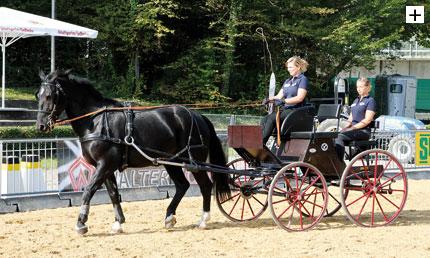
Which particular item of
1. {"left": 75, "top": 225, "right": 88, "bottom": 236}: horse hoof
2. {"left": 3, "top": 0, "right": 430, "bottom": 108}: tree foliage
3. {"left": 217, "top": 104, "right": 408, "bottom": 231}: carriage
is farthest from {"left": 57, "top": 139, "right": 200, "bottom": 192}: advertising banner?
{"left": 3, "top": 0, "right": 430, "bottom": 108}: tree foliage

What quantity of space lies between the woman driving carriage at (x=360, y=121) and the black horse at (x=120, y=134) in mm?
1762

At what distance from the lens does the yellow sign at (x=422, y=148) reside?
14.2 metres

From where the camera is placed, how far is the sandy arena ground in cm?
657

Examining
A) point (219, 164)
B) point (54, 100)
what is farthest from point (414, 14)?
point (54, 100)

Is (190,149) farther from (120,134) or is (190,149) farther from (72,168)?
(72,168)

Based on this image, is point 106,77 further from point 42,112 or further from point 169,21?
point 42,112

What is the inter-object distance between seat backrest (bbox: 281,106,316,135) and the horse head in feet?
9.97

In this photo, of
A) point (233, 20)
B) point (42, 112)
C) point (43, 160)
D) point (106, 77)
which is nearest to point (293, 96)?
point (42, 112)

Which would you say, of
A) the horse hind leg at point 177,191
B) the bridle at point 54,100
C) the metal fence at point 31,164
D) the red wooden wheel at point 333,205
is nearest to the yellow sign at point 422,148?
the red wooden wheel at point 333,205

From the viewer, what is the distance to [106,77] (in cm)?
2898

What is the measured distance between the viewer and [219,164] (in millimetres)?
8547

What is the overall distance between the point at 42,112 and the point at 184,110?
1982mm

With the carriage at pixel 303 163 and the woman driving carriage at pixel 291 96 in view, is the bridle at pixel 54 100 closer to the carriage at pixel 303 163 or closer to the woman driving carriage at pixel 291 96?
the carriage at pixel 303 163

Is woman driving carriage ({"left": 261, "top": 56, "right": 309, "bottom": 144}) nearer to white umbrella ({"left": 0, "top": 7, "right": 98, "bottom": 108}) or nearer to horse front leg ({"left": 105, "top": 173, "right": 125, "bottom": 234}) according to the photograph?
horse front leg ({"left": 105, "top": 173, "right": 125, "bottom": 234})
